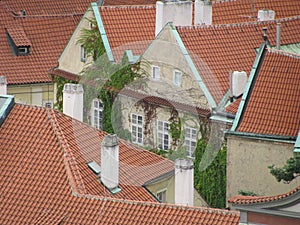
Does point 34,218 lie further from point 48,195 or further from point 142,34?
point 142,34

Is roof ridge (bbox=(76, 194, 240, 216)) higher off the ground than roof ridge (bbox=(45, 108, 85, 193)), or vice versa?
roof ridge (bbox=(45, 108, 85, 193))

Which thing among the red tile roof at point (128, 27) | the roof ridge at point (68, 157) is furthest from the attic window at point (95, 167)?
the red tile roof at point (128, 27)

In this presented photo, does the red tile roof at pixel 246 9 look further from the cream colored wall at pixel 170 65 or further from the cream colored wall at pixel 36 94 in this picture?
the cream colored wall at pixel 36 94

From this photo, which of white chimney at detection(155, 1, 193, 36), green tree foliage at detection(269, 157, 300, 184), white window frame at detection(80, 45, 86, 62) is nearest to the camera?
green tree foliage at detection(269, 157, 300, 184)

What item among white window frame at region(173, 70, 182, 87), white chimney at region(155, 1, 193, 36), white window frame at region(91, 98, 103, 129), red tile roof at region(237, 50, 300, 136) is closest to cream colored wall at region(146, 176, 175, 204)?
red tile roof at region(237, 50, 300, 136)

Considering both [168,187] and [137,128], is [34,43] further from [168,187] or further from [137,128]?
[168,187]

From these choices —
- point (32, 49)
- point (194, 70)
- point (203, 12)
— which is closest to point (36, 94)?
point (32, 49)

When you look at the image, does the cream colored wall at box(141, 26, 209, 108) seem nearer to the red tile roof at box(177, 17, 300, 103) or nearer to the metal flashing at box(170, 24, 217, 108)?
the metal flashing at box(170, 24, 217, 108)
